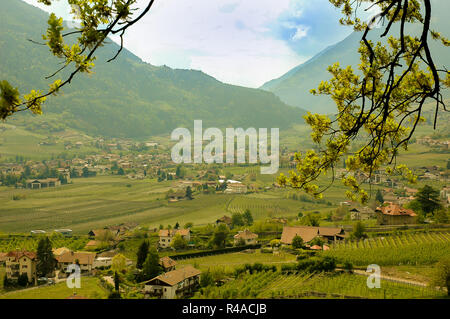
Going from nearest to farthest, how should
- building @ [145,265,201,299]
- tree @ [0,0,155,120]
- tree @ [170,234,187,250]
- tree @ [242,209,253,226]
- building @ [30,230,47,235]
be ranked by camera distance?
tree @ [0,0,155,120]
building @ [145,265,201,299]
tree @ [170,234,187,250]
building @ [30,230,47,235]
tree @ [242,209,253,226]

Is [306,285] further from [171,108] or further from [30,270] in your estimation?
[171,108]

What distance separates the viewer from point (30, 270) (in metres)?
21.6

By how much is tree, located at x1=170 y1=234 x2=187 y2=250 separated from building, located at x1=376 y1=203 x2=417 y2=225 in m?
17.8

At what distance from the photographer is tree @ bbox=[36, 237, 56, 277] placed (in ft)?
74.2

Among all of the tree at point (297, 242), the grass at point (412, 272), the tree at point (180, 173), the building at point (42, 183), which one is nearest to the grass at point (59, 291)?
the tree at point (297, 242)

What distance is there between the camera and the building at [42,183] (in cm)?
5689

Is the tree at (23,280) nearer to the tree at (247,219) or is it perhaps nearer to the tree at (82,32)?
the tree at (247,219)

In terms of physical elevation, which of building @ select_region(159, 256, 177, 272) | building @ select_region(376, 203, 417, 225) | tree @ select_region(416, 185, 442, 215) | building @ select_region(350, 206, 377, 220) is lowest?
building @ select_region(159, 256, 177, 272)

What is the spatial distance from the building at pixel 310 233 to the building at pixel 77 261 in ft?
47.5

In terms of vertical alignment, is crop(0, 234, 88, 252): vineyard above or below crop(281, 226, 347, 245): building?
below

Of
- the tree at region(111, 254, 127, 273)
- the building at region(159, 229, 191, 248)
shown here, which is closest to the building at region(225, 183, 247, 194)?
the building at region(159, 229, 191, 248)

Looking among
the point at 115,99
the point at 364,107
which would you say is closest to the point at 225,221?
the point at 364,107

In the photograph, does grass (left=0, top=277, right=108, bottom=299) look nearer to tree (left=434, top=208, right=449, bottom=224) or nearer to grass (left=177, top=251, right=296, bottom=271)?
grass (left=177, top=251, right=296, bottom=271)
